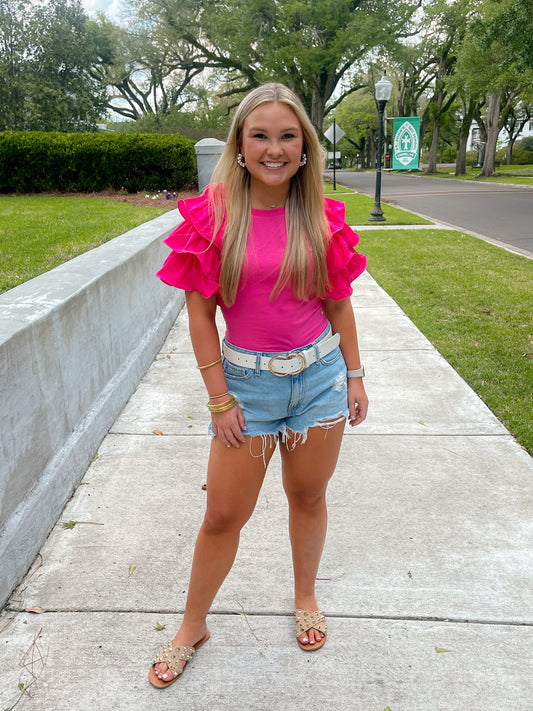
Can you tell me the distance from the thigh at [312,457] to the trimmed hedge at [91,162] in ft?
41.7

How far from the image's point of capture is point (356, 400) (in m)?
2.14

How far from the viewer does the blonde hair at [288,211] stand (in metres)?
1.80

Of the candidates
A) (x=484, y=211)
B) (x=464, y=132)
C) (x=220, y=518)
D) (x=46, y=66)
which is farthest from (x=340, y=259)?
(x=464, y=132)

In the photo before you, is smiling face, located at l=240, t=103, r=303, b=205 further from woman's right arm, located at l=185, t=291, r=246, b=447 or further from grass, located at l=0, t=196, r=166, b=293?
grass, located at l=0, t=196, r=166, b=293

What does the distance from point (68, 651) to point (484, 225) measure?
546 inches

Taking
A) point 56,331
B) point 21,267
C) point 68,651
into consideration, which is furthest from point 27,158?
point 68,651

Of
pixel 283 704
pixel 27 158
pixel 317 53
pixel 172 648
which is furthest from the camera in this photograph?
pixel 317 53

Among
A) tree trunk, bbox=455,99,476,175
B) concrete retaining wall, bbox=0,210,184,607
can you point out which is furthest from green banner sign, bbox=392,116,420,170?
tree trunk, bbox=455,99,476,175

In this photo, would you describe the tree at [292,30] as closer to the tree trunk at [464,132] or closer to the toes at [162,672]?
the tree trunk at [464,132]

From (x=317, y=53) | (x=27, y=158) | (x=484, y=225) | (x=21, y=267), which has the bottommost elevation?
(x=484, y=225)

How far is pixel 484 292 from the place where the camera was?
7395 mm

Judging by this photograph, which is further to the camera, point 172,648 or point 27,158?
point 27,158

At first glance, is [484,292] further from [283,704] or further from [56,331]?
[283,704]

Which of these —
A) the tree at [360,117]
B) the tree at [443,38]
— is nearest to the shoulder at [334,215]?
the tree at [443,38]
